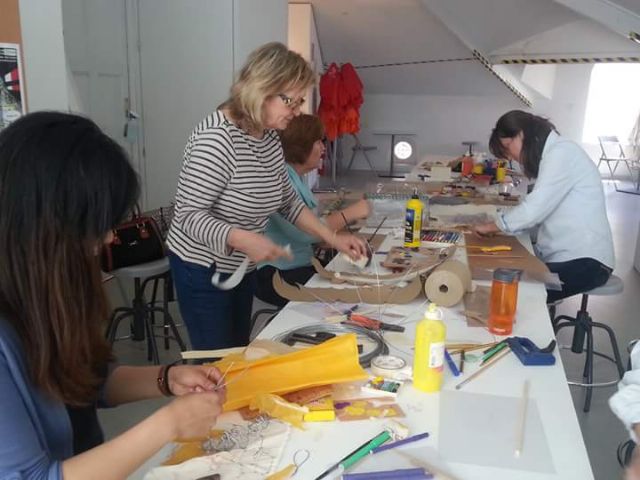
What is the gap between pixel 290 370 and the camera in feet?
3.95

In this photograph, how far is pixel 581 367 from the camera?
2941mm

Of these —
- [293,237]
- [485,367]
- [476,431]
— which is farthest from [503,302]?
[293,237]

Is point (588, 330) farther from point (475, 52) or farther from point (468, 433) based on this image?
point (475, 52)

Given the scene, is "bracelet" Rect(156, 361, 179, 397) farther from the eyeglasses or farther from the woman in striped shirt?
the eyeglasses

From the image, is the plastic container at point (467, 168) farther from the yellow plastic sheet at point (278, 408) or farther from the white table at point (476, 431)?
the yellow plastic sheet at point (278, 408)

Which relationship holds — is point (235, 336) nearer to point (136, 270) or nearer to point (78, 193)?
point (136, 270)

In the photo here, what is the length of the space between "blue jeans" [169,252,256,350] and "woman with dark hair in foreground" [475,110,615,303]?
1.19 metres

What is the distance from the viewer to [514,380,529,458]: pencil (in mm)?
1011

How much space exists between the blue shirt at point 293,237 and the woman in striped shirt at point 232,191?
353 millimetres

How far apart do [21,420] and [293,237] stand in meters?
1.61

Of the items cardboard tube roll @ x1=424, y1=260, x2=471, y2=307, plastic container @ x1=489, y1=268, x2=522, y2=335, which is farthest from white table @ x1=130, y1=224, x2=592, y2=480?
cardboard tube roll @ x1=424, y1=260, x2=471, y2=307

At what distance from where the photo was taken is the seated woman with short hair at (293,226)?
7.57 ft

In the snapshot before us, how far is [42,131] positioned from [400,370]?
843 millimetres

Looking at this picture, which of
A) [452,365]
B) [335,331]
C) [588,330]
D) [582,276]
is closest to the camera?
[452,365]
